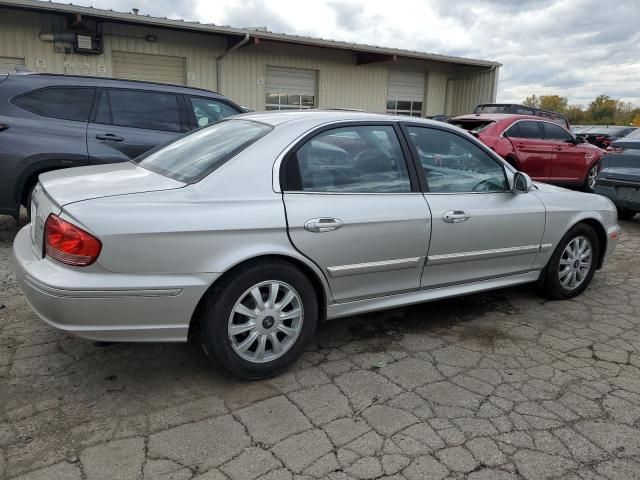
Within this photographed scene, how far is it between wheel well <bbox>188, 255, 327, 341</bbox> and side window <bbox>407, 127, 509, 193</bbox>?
3.46 feet

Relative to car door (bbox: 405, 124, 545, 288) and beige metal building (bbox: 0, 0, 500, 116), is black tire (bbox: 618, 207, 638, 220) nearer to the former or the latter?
car door (bbox: 405, 124, 545, 288)

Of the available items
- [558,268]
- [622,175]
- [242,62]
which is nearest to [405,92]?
[242,62]

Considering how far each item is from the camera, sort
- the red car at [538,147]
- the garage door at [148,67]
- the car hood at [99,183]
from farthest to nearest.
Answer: the garage door at [148,67], the red car at [538,147], the car hood at [99,183]

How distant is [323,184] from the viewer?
314 centimetres

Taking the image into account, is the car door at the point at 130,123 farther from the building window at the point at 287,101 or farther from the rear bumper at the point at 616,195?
the building window at the point at 287,101

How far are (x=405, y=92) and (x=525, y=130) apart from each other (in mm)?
8404

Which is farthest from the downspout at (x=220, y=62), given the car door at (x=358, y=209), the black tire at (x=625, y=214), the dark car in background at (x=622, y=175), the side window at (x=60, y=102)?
the car door at (x=358, y=209)

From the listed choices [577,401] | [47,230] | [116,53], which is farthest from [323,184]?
[116,53]

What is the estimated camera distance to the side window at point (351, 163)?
3092mm

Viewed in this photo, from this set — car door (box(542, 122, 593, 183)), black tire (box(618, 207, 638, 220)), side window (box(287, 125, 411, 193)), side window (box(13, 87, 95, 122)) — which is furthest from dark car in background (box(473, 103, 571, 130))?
side window (box(287, 125, 411, 193))

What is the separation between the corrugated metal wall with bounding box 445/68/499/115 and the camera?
57.4ft

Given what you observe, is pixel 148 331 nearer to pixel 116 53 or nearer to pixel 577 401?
pixel 577 401

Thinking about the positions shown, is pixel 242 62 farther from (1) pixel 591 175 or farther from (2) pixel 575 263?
(2) pixel 575 263

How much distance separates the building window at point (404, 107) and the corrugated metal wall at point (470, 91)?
4.22ft
